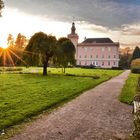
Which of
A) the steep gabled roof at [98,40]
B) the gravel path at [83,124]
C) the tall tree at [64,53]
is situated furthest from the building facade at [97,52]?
the gravel path at [83,124]

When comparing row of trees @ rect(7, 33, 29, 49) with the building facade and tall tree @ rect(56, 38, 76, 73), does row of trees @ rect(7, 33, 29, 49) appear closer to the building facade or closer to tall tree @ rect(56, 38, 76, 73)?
the building facade

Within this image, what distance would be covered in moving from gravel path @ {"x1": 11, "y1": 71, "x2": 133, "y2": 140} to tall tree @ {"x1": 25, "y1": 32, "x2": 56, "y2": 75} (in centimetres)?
2200

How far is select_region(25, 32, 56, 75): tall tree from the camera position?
112 feet

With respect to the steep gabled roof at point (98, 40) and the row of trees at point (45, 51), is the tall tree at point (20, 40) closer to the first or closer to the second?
the steep gabled roof at point (98, 40)

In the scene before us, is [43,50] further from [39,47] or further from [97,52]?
[97,52]

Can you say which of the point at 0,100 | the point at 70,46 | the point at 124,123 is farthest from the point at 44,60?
the point at 124,123

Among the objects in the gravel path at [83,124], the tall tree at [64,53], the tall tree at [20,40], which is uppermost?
the tall tree at [20,40]

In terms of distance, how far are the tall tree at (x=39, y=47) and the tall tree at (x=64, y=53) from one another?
0.96 meters

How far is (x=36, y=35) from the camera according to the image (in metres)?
34.9

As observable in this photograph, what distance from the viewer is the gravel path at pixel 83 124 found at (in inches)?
307

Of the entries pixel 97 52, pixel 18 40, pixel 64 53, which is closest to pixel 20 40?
pixel 18 40

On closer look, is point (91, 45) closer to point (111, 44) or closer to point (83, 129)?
point (111, 44)

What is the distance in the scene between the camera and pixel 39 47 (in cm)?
3400

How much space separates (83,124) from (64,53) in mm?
27976
